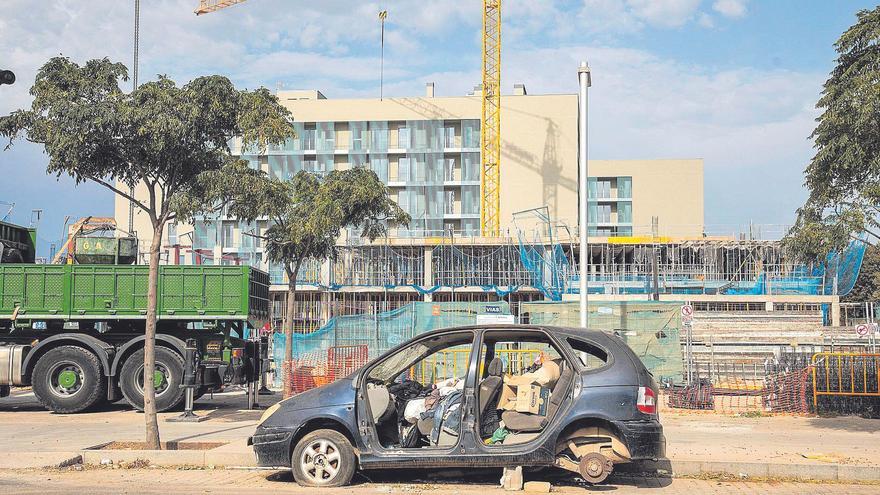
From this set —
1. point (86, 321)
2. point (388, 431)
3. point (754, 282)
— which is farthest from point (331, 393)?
point (754, 282)

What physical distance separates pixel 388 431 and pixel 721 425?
28.6 feet

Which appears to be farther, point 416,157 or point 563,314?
point 416,157

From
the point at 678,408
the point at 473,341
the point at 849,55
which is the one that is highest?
the point at 849,55

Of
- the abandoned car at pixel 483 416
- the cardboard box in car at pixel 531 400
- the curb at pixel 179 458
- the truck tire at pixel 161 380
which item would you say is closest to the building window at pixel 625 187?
the truck tire at pixel 161 380

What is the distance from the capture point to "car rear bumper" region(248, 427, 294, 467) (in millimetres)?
9086

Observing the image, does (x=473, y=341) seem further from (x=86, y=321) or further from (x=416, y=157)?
(x=416, y=157)

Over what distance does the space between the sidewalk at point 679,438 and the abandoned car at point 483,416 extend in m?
1.87

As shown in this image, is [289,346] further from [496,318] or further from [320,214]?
[496,318]

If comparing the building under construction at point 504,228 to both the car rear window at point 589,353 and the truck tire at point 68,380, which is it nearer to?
the truck tire at point 68,380

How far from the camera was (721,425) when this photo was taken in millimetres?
15781

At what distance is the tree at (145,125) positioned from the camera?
11.9m

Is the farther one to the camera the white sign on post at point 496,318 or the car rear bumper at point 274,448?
the white sign on post at point 496,318

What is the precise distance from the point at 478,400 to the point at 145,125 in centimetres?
625

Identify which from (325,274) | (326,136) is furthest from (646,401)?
(326,136)
